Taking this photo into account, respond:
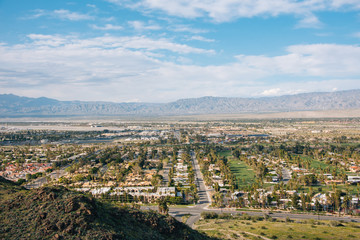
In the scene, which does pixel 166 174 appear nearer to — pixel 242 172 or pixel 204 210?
pixel 242 172

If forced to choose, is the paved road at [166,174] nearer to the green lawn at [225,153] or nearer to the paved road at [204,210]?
the paved road at [204,210]

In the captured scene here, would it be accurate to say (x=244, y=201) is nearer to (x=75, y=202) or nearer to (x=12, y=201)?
(x=75, y=202)

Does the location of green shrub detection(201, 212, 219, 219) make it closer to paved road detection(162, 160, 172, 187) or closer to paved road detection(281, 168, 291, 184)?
paved road detection(162, 160, 172, 187)

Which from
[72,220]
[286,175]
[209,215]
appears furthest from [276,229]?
[286,175]

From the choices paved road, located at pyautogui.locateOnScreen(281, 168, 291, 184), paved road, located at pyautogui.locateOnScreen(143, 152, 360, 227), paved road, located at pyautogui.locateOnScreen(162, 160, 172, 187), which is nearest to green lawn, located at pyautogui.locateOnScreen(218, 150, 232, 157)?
paved road, located at pyautogui.locateOnScreen(162, 160, 172, 187)

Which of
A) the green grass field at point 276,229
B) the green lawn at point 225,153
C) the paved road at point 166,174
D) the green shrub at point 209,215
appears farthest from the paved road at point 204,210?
the green lawn at point 225,153
